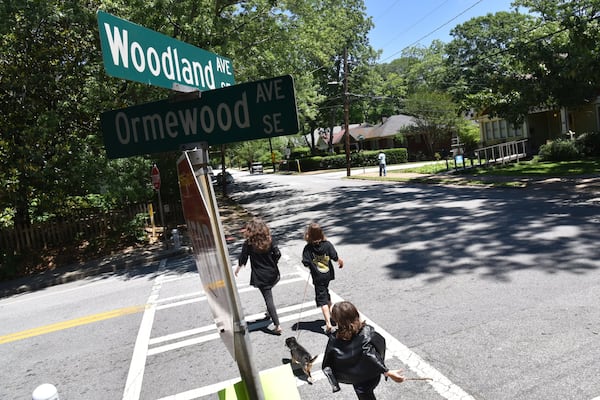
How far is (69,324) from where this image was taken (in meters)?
7.05

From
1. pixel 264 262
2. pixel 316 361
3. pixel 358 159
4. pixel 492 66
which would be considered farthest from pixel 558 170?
pixel 492 66

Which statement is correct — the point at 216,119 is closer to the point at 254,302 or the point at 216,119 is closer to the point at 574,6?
the point at 254,302

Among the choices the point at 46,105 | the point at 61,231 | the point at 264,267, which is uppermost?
the point at 46,105

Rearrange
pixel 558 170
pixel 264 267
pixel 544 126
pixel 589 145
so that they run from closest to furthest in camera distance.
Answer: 1. pixel 264 267
2. pixel 558 170
3. pixel 589 145
4. pixel 544 126

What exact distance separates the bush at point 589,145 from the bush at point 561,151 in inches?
14.6

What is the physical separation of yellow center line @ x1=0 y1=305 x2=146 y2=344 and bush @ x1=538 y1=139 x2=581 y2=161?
2311 cm

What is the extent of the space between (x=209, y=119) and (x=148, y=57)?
481mm

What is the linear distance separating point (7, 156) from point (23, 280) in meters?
3.39

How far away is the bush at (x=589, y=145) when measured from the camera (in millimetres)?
22766

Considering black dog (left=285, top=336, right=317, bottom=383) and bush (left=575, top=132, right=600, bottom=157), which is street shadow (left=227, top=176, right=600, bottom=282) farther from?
bush (left=575, top=132, right=600, bottom=157)

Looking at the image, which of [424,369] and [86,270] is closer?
[424,369]

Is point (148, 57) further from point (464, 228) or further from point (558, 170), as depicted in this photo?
point (558, 170)

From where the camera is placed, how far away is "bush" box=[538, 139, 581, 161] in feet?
74.1

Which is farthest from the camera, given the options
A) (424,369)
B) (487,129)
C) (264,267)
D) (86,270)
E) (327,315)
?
(487,129)
